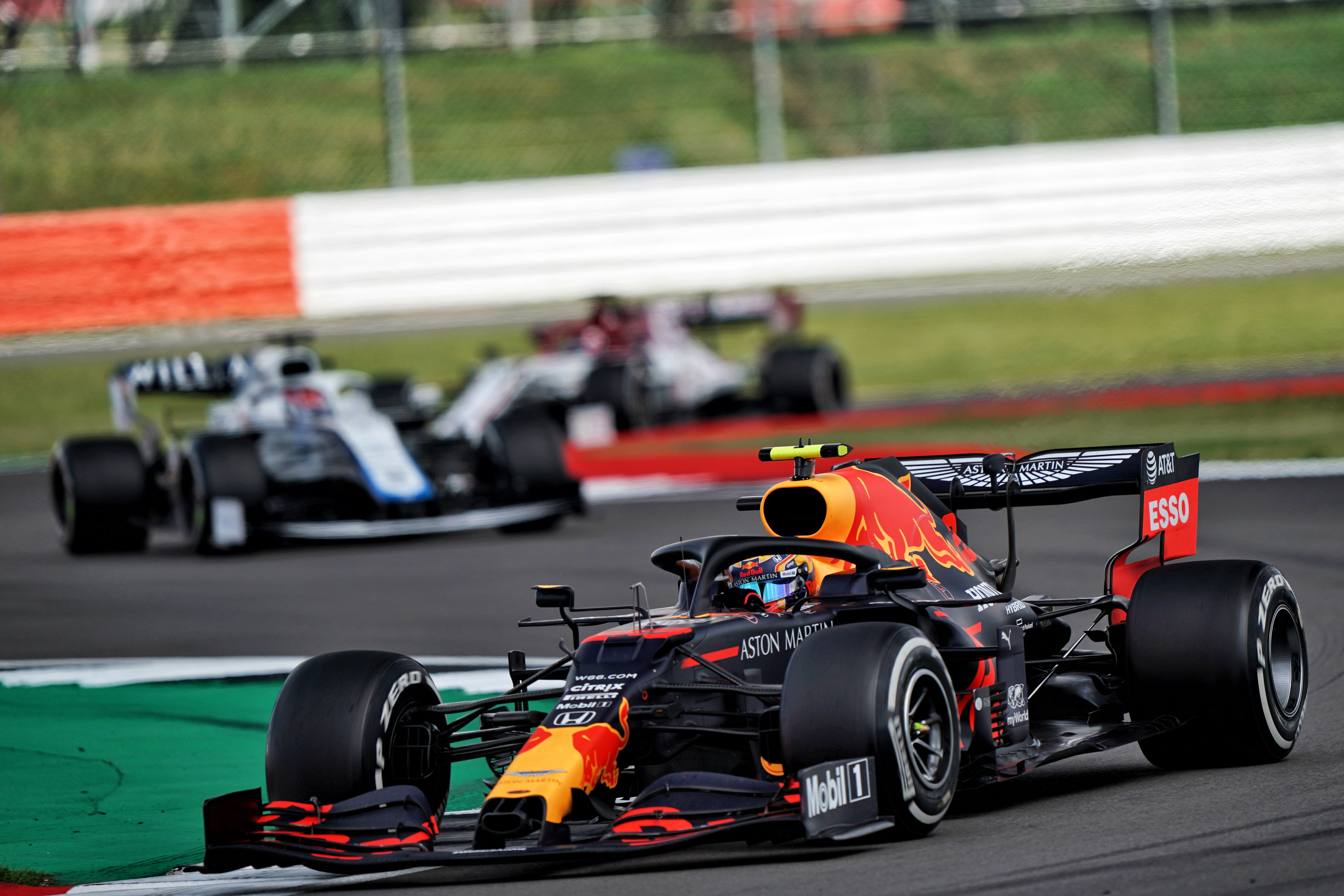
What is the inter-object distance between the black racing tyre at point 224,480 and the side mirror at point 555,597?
8164 millimetres

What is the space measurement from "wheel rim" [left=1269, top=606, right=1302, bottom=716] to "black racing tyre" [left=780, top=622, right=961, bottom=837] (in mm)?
1692

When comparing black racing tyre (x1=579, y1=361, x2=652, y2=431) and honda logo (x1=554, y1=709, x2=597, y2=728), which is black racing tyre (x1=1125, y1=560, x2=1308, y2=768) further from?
black racing tyre (x1=579, y1=361, x2=652, y2=431)

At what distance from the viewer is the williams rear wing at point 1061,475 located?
7824 mm

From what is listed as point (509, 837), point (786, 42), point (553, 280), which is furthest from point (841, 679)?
point (786, 42)

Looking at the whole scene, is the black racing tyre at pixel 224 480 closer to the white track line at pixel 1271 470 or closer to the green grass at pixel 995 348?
the green grass at pixel 995 348

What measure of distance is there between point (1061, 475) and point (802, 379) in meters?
13.1

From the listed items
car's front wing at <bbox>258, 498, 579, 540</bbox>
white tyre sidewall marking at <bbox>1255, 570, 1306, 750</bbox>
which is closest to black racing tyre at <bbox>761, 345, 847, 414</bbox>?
car's front wing at <bbox>258, 498, 579, 540</bbox>

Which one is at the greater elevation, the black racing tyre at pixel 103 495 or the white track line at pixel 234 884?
the black racing tyre at pixel 103 495

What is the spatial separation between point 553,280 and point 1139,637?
55.0ft

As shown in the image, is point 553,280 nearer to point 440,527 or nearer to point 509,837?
point 440,527

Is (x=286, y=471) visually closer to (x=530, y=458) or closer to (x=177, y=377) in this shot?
(x=177, y=377)

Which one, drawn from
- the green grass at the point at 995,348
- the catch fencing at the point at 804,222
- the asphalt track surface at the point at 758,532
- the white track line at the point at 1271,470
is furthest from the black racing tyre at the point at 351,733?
the catch fencing at the point at 804,222

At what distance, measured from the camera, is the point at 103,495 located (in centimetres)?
1525

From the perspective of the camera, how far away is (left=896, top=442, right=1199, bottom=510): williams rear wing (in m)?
7.82
